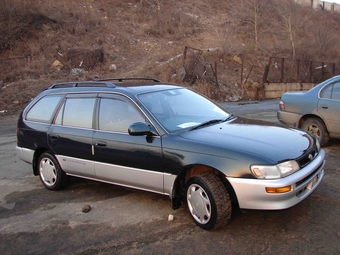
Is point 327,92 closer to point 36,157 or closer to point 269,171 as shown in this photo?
point 269,171

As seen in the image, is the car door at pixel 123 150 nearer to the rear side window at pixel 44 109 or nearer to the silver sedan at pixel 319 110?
the rear side window at pixel 44 109

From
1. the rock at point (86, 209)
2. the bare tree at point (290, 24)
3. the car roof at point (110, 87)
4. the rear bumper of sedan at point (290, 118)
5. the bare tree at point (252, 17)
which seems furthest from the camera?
the bare tree at point (252, 17)

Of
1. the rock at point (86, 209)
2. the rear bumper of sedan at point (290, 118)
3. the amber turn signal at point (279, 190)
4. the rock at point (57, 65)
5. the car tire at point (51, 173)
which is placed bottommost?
the rock at point (86, 209)

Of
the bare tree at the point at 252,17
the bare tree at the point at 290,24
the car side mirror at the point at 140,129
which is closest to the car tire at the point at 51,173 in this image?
the car side mirror at the point at 140,129

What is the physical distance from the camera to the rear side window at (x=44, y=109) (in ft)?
16.6

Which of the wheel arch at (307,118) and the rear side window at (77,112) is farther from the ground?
the rear side window at (77,112)

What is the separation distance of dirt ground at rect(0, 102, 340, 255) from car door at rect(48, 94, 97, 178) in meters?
0.50

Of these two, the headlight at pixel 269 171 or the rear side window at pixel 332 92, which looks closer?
the headlight at pixel 269 171

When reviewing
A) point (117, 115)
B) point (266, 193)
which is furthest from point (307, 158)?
point (117, 115)

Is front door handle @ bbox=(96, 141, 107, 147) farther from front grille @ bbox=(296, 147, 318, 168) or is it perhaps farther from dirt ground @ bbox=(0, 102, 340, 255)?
front grille @ bbox=(296, 147, 318, 168)

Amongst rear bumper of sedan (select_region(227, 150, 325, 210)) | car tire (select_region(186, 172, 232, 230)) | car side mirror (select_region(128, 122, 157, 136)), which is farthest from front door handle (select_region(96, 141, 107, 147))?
rear bumper of sedan (select_region(227, 150, 325, 210))

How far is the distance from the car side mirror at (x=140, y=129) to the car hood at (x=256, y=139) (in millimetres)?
377

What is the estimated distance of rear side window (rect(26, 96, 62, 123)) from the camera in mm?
Result: 5070

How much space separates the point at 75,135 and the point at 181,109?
60.7 inches
